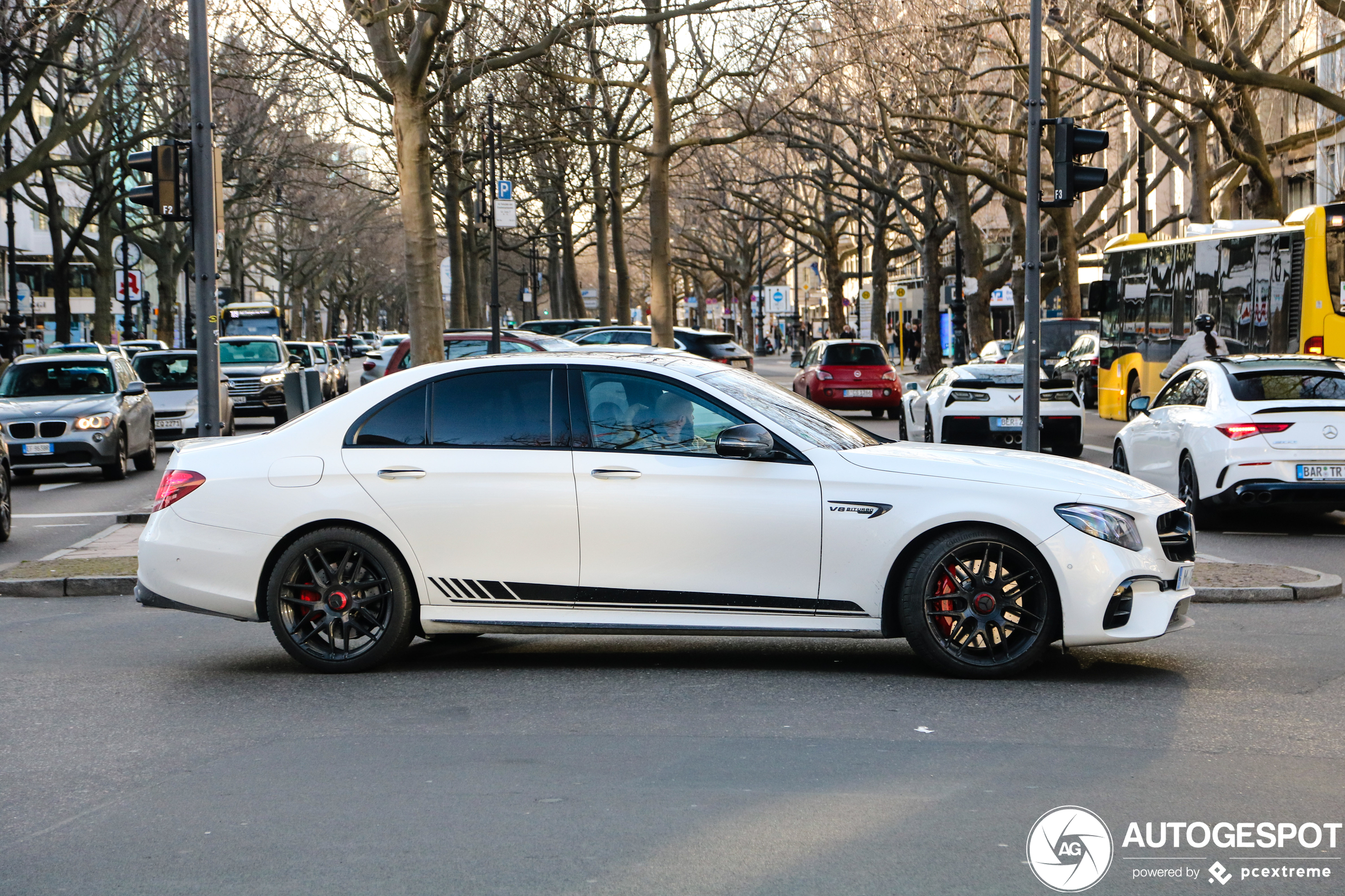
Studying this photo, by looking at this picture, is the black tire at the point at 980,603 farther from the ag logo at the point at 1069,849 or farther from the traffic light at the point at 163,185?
the traffic light at the point at 163,185

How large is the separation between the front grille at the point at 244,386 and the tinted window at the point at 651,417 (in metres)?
24.1

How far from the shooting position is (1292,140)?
30.2 m

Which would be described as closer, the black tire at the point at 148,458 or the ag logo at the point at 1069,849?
the ag logo at the point at 1069,849

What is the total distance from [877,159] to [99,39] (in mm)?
23521

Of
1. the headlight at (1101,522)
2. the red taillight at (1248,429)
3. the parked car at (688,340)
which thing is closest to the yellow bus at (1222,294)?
the parked car at (688,340)

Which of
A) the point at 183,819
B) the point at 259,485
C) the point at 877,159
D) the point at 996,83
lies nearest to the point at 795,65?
the point at 996,83

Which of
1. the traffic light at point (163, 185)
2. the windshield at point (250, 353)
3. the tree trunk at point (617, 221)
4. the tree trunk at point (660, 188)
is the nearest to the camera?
the traffic light at point (163, 185)

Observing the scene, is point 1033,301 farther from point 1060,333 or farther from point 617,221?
point 617,221

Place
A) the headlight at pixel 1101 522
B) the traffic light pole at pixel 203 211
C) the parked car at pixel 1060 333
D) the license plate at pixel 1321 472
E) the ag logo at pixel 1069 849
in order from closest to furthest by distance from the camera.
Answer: the ag logo at pixel 1069 849 → the headlight at pixel 1101 522 → the license plate at pixel 1321 472 → the traffic light pole at pixel 203 211 → the parked car at pixel 1060 333

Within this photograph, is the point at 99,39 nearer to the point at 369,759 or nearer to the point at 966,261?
the point at 966,261

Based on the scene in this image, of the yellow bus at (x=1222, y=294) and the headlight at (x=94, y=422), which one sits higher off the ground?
the yellow bus at (x=1222, y=294)

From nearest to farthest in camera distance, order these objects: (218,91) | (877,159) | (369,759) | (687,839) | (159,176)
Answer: (687,839) < (369,759) < (159,176) < (218,91) < (877,159)

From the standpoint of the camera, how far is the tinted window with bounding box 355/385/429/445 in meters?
7.76

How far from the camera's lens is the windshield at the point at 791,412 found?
751 cm
